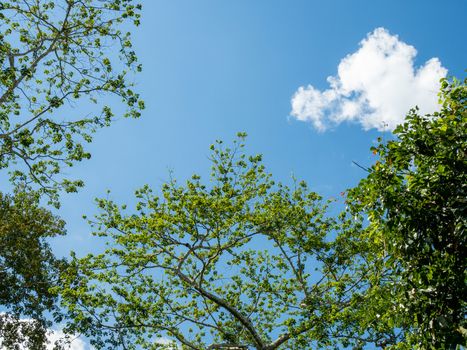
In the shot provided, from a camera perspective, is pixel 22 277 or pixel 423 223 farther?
pixel 22 277

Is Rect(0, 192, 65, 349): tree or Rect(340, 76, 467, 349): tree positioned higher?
Rect(0, 192, 65, 349): tree

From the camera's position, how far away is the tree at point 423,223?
5438mm

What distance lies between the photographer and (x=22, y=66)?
44.3 feet

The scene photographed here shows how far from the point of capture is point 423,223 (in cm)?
571

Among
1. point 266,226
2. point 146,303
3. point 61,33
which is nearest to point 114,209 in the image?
point 146,303

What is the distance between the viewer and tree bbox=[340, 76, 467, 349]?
5.44 metres

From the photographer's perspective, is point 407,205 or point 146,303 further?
point 146,303

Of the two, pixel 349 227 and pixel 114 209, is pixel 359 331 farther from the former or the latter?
pixel 114 209

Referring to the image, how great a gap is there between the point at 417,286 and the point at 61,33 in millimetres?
12301

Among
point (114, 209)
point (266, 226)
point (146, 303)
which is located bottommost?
point (146, 303)

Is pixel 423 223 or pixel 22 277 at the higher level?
pixel 22 277

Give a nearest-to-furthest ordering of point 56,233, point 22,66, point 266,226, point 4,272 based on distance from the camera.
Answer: point 22,66 < point 266,226 < point 4,272 < point 56,233

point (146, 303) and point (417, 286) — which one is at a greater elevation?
point (146, 303)

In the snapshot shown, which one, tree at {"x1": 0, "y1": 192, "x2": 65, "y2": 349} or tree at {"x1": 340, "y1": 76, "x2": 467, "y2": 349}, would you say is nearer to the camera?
tree at {"x1": 340, "y1": 76, "x2": 467, "y2": 349}
